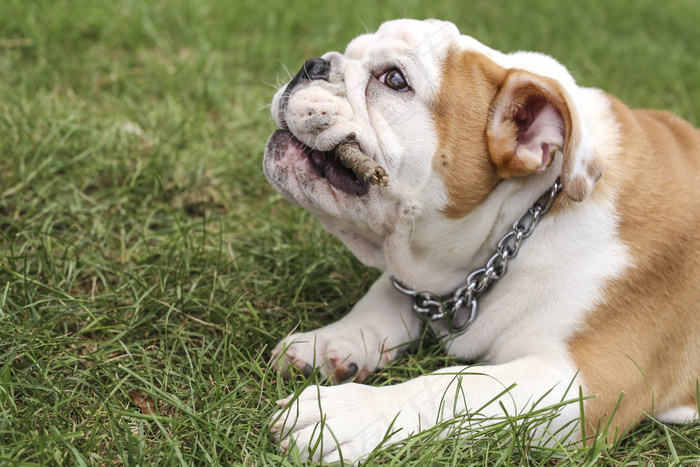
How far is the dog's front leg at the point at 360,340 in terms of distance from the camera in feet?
8.81

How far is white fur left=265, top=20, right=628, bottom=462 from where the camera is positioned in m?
2.41

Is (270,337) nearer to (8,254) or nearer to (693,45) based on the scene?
(8,254)

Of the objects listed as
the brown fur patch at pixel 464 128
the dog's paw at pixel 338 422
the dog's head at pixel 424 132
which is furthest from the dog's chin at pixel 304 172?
the dog's paw at pixel 338 422

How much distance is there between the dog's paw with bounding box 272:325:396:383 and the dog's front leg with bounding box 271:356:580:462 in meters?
0.26

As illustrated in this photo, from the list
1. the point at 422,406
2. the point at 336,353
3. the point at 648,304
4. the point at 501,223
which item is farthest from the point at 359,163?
the point at 648,304

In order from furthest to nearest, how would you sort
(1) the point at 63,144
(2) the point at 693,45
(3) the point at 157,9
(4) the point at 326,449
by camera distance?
1. (2) the point at 693,45
2. (3) the point at 157,9
3. (1) the point at 63,144
4. (4) the point at 326,449

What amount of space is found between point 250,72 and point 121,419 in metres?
3.54

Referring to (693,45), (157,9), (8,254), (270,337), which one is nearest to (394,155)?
(270,337)

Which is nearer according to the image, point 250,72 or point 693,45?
point 250,72

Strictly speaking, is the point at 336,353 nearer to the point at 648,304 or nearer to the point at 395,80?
the point at 395,80

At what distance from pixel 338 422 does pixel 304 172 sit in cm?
96

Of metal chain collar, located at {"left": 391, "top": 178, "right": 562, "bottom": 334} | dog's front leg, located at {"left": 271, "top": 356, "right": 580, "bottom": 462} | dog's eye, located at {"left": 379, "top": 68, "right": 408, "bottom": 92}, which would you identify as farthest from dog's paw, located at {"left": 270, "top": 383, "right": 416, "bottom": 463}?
dog's eye, located at {"left": 379, "top": 68, "right": 408, "bottom": 92}

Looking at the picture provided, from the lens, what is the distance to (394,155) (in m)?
2.54

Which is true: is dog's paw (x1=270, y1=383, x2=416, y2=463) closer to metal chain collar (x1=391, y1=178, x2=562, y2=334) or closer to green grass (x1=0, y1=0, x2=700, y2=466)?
green grass (x1=0, y1=0, x2=700, y2=466)
